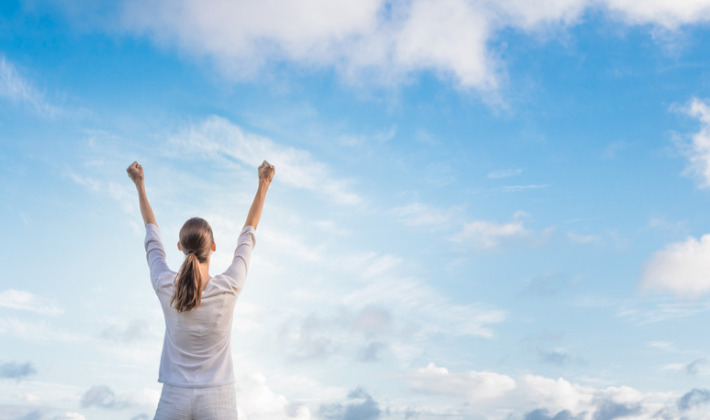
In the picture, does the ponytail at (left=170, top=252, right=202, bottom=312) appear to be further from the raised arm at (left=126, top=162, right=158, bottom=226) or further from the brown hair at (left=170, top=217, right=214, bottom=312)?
the raised arm at (left=126, top=162, right=158, bottom=226)

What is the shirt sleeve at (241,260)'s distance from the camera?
657 cm

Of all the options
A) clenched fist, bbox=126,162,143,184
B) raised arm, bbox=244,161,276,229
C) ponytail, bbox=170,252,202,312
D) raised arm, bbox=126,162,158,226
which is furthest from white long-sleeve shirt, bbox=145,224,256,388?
clenched fist, bbox=126,162,143,184

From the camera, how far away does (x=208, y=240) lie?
640cm

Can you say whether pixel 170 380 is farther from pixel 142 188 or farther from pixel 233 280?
pixel 142 188

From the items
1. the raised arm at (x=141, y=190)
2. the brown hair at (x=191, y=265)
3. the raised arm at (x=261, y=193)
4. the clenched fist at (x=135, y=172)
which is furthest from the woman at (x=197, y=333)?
Answer: the clenched fist at (x=135, y=172)

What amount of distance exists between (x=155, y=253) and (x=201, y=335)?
3.83 ft

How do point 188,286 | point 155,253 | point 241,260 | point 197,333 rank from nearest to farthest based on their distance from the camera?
point 188,286 → point 197,333 → point 241,260 → point 155,253

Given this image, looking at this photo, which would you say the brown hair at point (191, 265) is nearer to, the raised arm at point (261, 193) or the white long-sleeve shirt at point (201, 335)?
the white long-sleeve shirt at point (201, 335)

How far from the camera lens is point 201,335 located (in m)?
6.40

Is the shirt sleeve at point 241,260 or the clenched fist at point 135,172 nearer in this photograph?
the shirt sleeve at point 241,260

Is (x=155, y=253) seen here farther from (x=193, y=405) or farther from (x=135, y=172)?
(x=193, y=405)

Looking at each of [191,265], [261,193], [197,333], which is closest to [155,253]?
[191,265]

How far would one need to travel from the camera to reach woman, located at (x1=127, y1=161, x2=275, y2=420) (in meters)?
6.25

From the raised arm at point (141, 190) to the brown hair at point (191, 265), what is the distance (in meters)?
1.27
